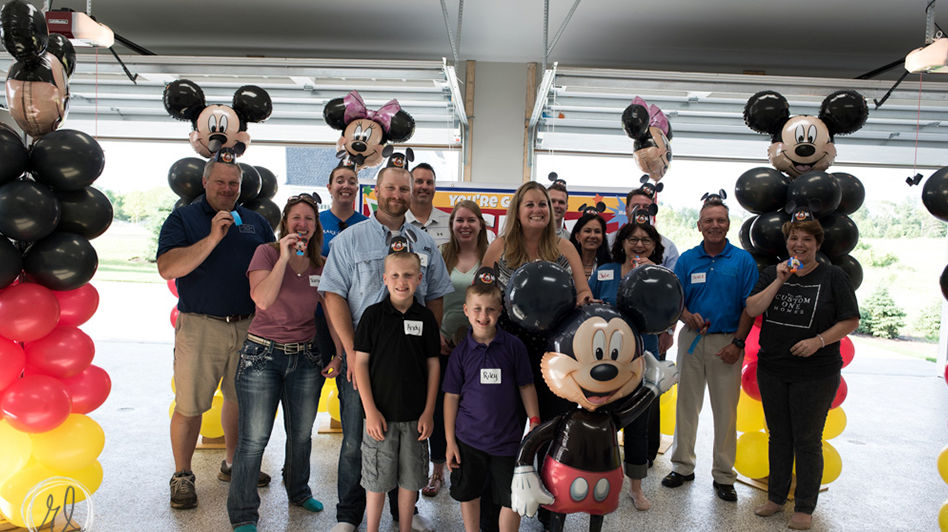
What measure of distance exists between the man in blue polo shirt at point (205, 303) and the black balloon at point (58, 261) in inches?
12.3

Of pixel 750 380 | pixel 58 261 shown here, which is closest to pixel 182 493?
pixel 58 261

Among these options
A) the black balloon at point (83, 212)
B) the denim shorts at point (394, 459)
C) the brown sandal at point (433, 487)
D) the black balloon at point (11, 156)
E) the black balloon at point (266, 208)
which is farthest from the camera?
the black balloon at point (266, 208)

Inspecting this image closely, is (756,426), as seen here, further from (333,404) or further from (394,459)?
(333,404)

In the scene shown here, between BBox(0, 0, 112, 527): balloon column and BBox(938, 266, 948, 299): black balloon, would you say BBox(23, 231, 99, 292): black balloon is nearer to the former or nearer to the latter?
BBox(0, 0, 112, 527): balloon column

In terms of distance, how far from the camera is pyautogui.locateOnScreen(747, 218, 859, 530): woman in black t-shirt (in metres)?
2.64

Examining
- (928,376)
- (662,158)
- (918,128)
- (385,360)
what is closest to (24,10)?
(385,360)

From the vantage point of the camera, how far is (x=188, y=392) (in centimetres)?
273

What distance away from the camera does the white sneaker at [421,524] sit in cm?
259

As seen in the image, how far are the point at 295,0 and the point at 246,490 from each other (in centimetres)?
400

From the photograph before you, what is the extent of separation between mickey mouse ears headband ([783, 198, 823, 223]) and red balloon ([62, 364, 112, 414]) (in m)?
3.32

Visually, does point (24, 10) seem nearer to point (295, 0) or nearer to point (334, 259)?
point (334, 259)

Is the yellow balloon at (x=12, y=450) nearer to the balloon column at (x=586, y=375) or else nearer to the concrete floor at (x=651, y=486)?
the concrete floor at (x=651, y=486)

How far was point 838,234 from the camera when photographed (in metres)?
3.10

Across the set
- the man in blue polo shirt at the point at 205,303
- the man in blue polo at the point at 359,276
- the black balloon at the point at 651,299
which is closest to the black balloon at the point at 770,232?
the black balloon at the point at 651,299
